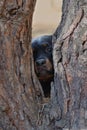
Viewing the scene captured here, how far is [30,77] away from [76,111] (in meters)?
0.28

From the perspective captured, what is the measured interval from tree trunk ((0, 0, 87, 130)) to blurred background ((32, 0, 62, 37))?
3253 mm

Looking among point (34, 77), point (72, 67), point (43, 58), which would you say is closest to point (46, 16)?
point (43, 58)

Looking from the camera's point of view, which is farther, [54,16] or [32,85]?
[54,16]

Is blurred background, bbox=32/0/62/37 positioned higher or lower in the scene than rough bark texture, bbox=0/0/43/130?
lower

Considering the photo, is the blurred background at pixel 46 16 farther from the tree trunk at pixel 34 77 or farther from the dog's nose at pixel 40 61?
the tree trunk at pixel 34 77

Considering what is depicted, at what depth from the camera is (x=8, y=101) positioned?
1.29 metres

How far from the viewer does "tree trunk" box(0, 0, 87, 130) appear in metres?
1.17

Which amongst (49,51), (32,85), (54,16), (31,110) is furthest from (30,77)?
(54,16)

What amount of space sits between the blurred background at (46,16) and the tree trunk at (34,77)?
10.7 feet

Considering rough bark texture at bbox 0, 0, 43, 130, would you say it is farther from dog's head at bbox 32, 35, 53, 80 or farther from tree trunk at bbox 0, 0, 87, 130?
dog's head at bbox 32, 35, 53, 80

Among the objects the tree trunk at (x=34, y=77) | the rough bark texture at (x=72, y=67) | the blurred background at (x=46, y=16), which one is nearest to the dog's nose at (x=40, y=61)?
the tree trunk at (x=34, y=77)

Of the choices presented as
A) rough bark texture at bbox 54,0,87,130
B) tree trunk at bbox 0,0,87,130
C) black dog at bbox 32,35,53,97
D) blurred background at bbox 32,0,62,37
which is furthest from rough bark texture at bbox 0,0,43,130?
blurred background at bbox 32,0,62,37

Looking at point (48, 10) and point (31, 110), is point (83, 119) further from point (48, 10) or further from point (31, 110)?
point (48, 10)

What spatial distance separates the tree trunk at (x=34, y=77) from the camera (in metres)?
1.17
